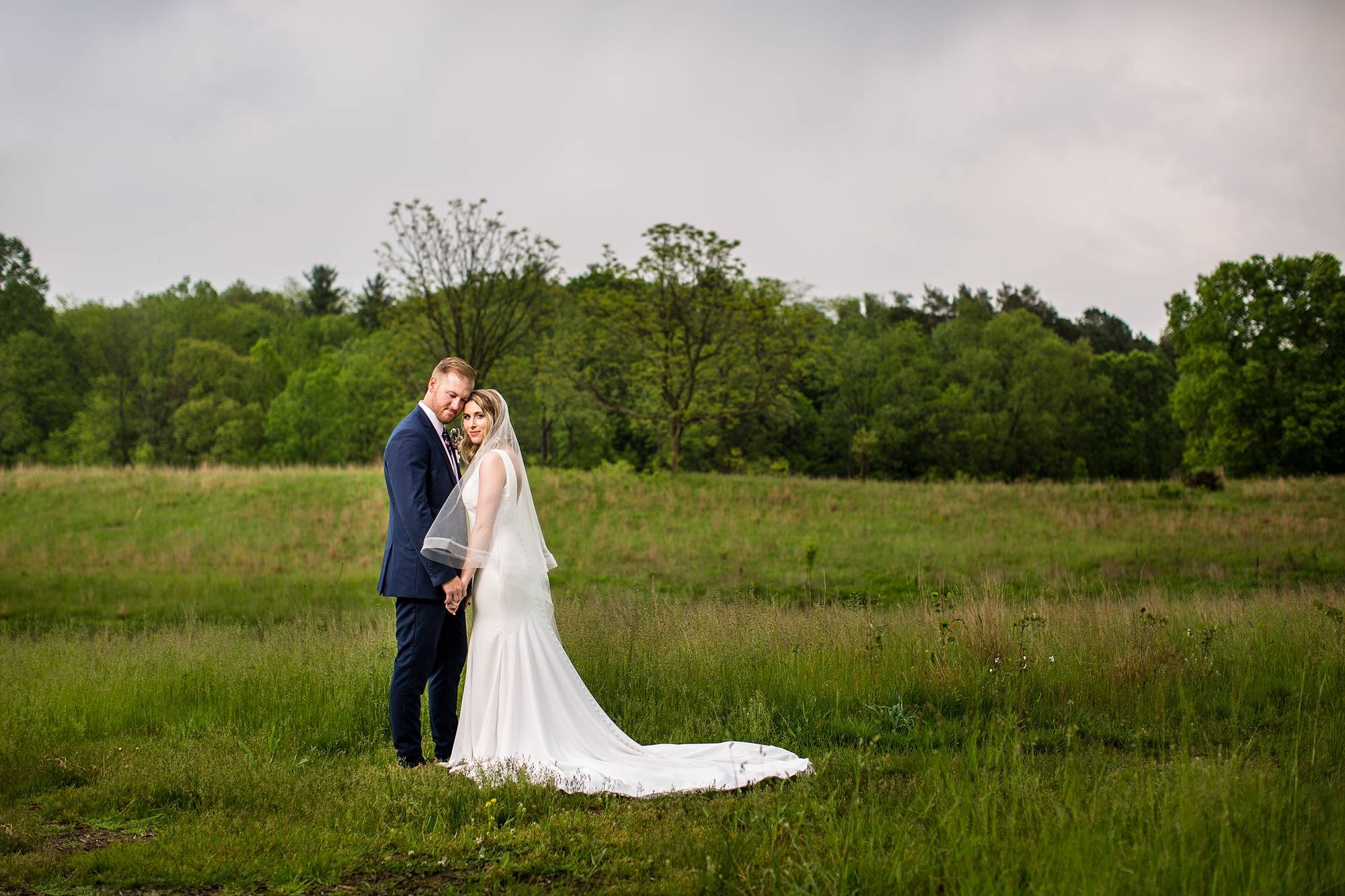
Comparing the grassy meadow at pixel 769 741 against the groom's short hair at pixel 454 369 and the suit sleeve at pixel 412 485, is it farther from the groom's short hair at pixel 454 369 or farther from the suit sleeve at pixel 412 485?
the groom's short hair at pixel 454 369

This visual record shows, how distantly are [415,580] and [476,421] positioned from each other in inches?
47.7

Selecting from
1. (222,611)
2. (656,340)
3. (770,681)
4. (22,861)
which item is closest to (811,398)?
(656,340)

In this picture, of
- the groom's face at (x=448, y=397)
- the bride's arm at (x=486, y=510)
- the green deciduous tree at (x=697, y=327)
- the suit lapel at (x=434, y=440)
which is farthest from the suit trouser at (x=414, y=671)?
the green deciduous tree at (x=697, y=327)

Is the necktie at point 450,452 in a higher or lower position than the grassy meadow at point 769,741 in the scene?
higher

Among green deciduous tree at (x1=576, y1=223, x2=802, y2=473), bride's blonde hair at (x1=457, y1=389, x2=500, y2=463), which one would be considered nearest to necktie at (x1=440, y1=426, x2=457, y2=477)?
bride's blonde hair at (x1=457, y1=389, x2=500, y2=463)

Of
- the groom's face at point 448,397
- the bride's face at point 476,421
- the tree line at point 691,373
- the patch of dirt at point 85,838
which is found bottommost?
the patch of dirt at point 85,838

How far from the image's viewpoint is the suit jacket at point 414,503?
683 cm

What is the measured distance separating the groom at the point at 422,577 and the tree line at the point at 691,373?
24946mm

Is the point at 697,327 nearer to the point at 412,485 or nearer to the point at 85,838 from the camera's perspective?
the point at 412,485

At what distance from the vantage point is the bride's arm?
6871mm

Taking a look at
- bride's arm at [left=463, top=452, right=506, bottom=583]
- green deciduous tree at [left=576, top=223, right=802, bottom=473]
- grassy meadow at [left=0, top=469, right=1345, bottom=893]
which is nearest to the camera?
grassy meadow at [left=0, top=469, right=1345, bottom=893]

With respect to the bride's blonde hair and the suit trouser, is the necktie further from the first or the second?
the suit trouser

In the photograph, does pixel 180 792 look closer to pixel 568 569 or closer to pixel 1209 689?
pixel 1209 689

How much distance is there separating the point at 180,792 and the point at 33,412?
60130mm
